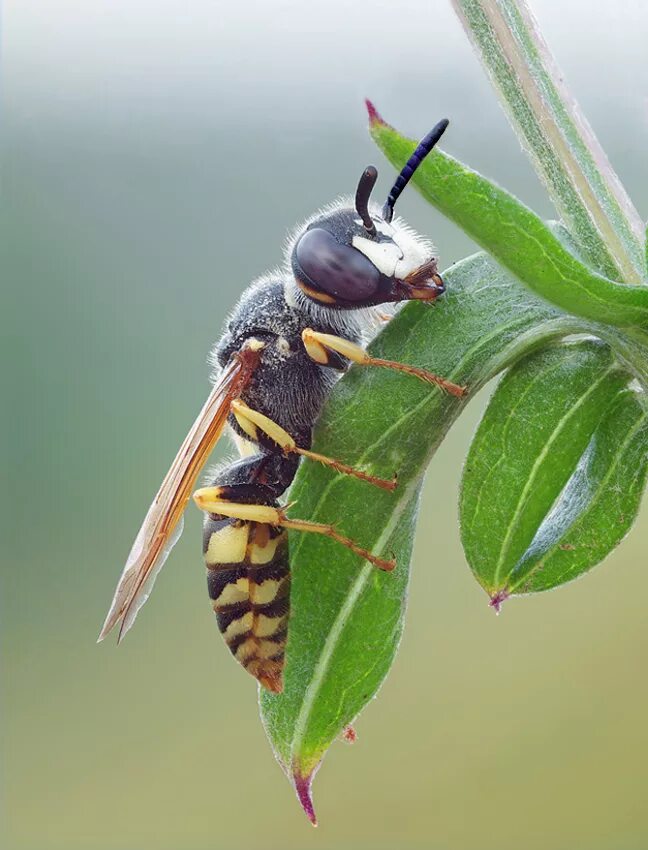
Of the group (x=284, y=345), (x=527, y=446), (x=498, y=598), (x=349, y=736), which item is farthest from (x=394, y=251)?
(x=349, y=736)

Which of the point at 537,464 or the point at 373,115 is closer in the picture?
the point at 373,115

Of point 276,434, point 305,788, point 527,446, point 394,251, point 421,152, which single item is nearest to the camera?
point 421,152

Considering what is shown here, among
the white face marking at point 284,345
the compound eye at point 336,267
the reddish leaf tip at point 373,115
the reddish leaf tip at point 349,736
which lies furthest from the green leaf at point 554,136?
the reddish leaf tip at point 349,736

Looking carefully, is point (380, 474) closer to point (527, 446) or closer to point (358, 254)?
→ point (527, 446)

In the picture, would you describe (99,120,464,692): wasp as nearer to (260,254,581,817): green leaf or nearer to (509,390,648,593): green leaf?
(260,254,581,817): green leaf

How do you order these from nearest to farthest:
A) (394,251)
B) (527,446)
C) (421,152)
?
(421,152)
(527,446)
(394,251)

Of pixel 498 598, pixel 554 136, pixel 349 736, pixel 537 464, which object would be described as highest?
pixel 554 136

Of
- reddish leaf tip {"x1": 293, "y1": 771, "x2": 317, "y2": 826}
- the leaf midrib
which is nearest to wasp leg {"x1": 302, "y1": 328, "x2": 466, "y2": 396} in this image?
the leaf midrib
